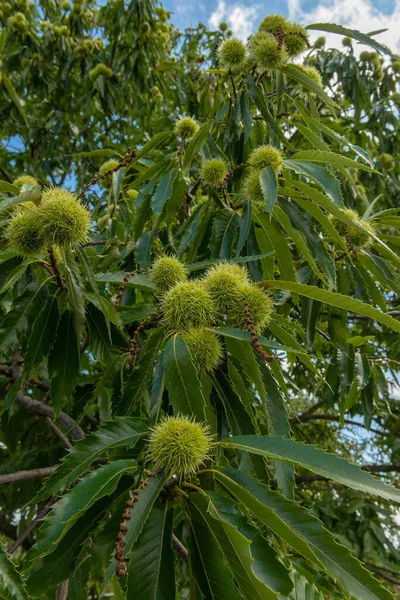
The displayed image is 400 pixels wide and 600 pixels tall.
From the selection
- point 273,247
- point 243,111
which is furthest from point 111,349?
point 243,111

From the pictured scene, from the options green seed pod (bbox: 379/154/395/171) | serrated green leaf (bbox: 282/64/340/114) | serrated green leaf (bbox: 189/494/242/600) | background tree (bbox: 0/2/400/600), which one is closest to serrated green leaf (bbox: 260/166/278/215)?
background tree (bbox: 0/2/400/600)

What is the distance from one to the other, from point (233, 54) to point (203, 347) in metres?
1.30

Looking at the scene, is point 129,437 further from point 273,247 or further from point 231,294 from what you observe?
point 273,247

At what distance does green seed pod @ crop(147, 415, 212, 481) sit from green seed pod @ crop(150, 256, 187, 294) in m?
0.45

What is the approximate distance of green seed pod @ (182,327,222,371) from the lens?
1070 millimetres

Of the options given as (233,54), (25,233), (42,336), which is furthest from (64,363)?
(233,54)

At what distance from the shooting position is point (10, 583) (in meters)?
0.70

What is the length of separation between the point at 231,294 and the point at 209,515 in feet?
1.68

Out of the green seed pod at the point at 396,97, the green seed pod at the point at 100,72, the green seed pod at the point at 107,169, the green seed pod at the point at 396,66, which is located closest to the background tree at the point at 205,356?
the green seed pod at the point at 107,169

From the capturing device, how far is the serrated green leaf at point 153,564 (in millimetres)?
743

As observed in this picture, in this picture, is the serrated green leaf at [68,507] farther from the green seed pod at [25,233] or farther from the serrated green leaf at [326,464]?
the green seed pod at [25,233]

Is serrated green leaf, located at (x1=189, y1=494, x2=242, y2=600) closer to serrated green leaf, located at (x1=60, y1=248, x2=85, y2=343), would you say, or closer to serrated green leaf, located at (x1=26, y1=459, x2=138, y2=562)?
serrated green leaf, located at (x1=26, y1=459, x2=138, y2=562)

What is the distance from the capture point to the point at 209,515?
79cm

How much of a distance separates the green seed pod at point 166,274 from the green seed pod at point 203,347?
0.71 feet
